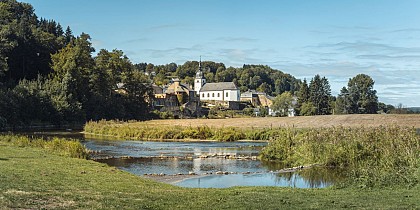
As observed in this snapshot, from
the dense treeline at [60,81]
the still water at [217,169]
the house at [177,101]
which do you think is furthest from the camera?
the house at [177,101]

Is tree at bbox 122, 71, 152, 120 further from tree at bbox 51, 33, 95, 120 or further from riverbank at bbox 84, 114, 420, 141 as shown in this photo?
riverbank at bbox 84, 114, 420, 141

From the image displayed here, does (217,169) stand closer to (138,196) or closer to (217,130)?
(138,196)

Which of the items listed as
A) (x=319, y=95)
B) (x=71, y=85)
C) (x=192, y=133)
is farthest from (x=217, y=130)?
(x=319, y=95)

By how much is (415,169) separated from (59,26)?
445 ft

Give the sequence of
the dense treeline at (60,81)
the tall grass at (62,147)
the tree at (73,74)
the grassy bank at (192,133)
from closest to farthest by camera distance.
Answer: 1. the tall grass at (62,147)
2. the grassy bank at (192,133)
3. the dense treeline at (60,81)
4. the tree at (73,74)

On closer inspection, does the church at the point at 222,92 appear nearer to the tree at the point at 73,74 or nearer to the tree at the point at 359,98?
the tree at the point at 359,98

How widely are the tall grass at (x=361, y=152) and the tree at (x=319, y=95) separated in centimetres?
9502

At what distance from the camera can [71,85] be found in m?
91.5

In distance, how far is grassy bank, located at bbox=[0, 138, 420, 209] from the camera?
12.4m

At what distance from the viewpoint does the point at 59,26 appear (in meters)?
141

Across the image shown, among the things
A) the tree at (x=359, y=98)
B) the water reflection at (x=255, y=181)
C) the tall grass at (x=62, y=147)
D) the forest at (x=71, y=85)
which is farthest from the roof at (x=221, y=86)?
the water reflection at (x=255, y=181)

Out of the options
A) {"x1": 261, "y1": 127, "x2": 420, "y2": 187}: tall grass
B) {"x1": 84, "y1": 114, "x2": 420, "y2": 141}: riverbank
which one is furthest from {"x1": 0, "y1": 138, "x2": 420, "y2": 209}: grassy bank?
{"x1": 84, "y1": 114, "x2": 420, "y2": 141}: riverbank

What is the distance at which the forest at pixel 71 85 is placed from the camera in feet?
277

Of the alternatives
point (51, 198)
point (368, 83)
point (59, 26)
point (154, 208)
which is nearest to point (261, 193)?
point (154, 208)
